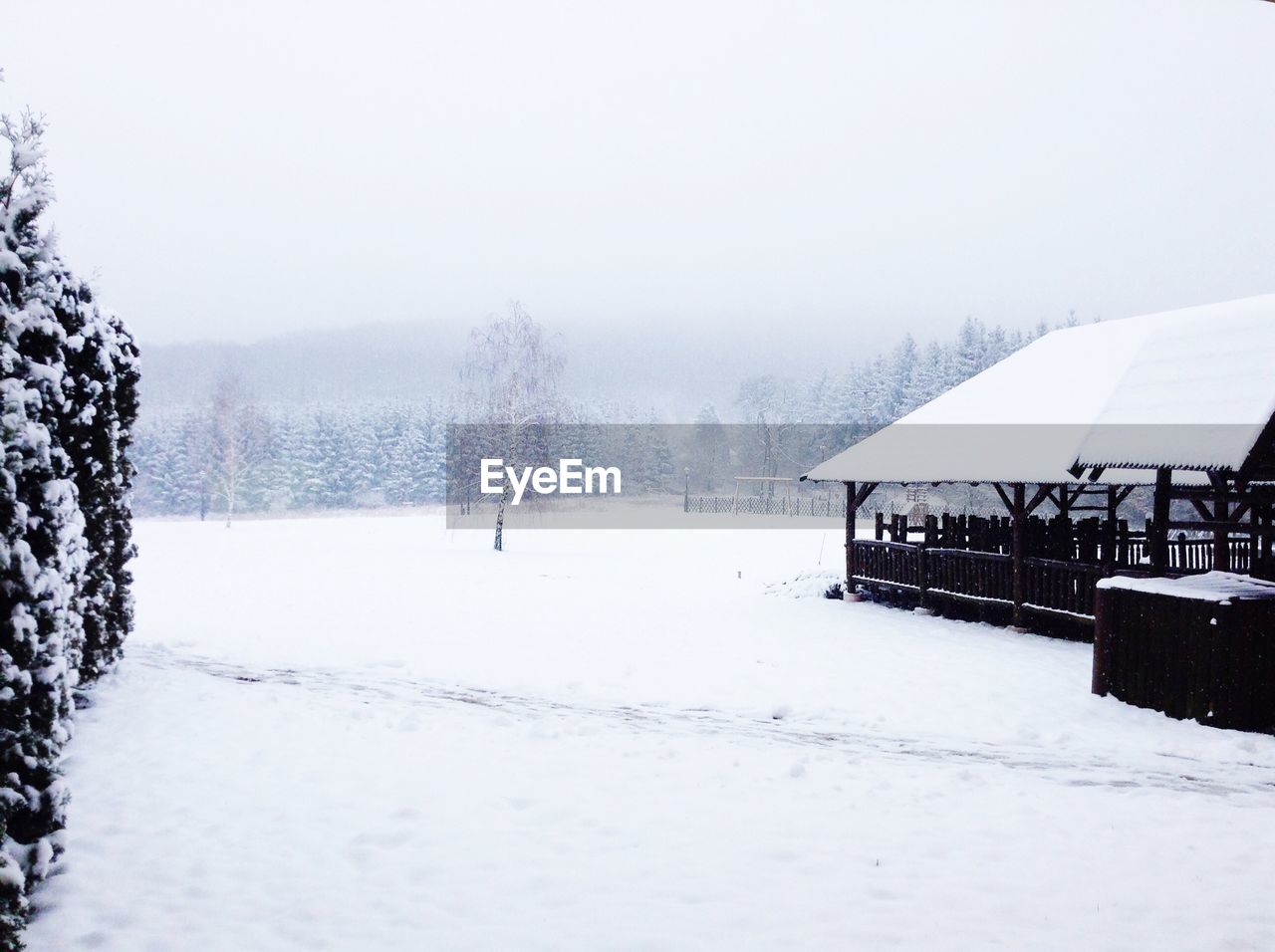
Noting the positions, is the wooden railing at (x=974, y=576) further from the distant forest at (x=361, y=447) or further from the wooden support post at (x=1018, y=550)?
the distant forest at (x=361, y=447)

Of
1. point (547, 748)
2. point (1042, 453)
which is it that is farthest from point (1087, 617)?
point (547, 748)

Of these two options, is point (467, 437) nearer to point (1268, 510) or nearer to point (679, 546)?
point (679, 546)

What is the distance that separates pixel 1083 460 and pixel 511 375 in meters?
23.2

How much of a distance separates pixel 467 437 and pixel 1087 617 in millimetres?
22217

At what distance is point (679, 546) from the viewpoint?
115ft

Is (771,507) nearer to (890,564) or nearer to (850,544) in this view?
(850,544)

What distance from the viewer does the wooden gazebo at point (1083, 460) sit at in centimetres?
956

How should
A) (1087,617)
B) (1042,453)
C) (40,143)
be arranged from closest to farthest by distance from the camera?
1. (40,143)
2. (1087,617)
3. (1042,453)

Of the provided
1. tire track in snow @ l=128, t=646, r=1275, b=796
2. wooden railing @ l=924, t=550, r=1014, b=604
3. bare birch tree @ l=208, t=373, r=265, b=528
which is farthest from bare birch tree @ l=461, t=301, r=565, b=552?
bare birch tree @ l=208, t=373, r=265, b=528

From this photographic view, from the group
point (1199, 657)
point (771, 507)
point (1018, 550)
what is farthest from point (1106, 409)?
point (771, 507)

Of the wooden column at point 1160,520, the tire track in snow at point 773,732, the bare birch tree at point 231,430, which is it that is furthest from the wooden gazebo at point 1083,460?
the bare birch tree at point 231,430

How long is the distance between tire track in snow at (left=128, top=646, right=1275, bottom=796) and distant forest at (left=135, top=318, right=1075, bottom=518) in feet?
178

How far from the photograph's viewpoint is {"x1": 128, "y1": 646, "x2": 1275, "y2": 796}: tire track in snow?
22.1 feet

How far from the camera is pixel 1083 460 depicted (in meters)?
10.4
